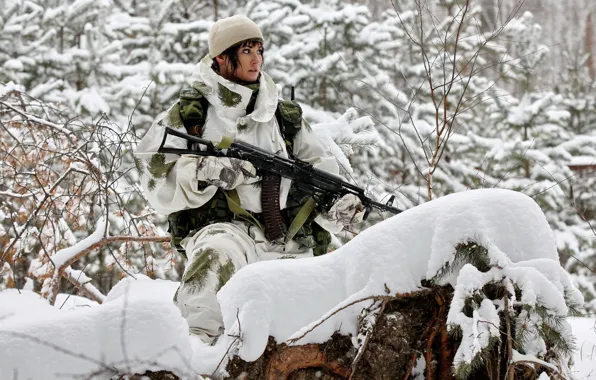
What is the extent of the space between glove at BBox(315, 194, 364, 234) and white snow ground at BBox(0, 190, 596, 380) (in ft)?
4.80

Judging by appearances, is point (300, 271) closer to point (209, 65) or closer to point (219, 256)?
point (219, 256)

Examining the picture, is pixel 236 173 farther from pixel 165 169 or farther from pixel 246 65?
pixel 246 65

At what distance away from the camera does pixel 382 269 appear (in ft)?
6.21

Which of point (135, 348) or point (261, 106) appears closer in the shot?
point (135, 348)

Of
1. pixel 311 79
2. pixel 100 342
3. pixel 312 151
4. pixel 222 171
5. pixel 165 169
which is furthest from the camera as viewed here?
pixel 311 79

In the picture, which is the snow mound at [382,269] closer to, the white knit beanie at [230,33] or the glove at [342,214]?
the glove at [342,214]

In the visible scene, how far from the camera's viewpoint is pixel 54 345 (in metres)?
1.79

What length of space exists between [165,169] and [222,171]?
0.34 meters

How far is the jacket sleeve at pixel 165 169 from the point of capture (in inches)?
128

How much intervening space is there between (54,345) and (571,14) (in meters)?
52.1

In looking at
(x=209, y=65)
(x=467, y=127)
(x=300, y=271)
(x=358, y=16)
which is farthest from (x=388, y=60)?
(x=300, y=271)

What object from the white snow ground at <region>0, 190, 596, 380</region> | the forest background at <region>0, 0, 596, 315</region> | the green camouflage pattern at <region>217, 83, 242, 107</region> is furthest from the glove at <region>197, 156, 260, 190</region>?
the forest background at <region>0, 0, 596, 315</region>

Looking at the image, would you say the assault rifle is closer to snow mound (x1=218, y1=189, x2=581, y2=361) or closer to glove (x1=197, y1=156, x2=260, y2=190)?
glove (x1=197, y1=156, x2=260, y2=190)

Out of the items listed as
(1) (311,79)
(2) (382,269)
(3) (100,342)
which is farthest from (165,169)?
(1) (311,79)
